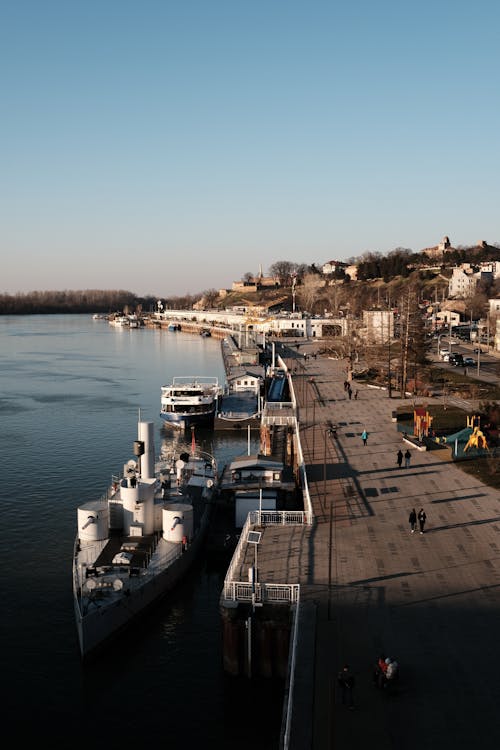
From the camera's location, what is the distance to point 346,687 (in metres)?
12.6

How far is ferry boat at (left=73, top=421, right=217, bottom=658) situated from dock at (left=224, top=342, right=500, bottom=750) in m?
3.58

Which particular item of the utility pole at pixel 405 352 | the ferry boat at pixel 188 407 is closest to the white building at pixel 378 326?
the utility pole at pixel 405 352

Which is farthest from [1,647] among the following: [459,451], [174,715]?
[459,451]

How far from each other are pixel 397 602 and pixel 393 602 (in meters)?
0.10

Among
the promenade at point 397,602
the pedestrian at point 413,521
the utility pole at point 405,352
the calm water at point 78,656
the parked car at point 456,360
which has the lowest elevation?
the calm water at point 78,656

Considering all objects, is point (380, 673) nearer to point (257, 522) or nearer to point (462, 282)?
point (257, 522)

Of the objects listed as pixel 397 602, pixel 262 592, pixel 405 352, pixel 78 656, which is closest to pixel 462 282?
pixel 405 352

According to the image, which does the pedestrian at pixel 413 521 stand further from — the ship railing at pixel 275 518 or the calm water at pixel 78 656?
the calm water at pixel 78 656

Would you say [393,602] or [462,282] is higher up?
[462,282]

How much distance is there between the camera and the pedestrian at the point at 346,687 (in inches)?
490

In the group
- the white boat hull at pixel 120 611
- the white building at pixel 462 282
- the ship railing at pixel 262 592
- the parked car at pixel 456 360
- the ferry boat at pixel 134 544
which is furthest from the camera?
the white building at pixel 462 282

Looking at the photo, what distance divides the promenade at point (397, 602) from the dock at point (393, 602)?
0.11 feet

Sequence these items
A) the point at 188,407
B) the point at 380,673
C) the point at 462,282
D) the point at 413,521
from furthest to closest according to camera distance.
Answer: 1. the point at 462,282
2. the point at 188,407
3. the point at 413,521
4. the point at 380,673

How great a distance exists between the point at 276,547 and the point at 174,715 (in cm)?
563
